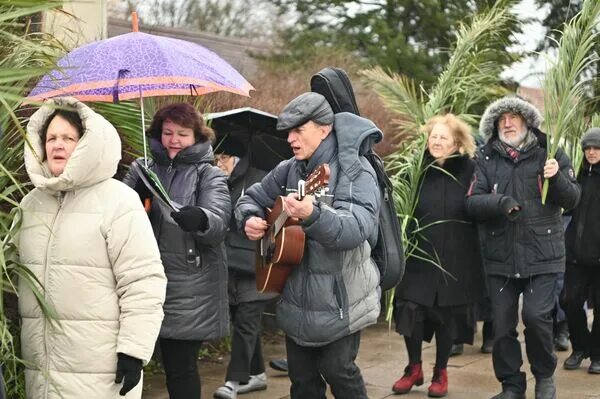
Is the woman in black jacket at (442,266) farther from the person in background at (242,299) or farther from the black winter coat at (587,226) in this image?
the black winter coat at (587,226)

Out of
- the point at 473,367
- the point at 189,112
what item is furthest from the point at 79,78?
the point at 473,367

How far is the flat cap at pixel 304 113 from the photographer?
5031 mm

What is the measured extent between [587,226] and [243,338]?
9.81 feet

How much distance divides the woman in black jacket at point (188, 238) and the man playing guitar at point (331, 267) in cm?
29

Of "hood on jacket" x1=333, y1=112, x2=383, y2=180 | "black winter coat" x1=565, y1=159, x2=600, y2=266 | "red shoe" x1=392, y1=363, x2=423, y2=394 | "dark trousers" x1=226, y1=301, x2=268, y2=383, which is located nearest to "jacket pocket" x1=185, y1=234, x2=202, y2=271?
"hood on jacket" x1=333, y1=112, x2=383, y2=180

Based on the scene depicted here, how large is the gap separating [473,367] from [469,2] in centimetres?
993

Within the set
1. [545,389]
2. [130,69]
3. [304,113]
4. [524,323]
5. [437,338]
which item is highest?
[130,69]

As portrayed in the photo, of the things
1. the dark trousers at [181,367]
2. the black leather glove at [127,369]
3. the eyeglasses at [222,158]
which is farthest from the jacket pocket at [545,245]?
the black leather glove at [127,369]

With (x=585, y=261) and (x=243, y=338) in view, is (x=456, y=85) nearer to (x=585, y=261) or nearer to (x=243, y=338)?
(x=585, y=261)

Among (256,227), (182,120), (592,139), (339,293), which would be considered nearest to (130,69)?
(182,120)

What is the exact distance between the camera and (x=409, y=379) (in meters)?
7.32

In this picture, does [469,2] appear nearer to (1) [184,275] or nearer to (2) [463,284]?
(2) [463,284]

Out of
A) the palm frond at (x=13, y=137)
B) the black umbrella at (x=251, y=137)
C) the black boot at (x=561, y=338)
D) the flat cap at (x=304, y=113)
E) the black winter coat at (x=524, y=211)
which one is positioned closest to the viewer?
the palm frond at (x=13, y=137)

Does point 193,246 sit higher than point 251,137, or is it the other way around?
point 251,137
